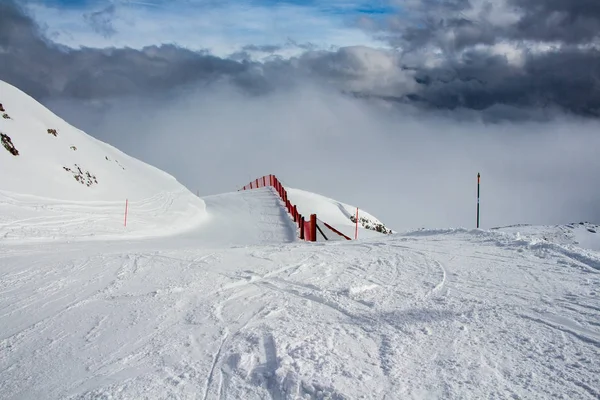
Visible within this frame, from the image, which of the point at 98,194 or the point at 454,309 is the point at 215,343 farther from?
the point at 98,194

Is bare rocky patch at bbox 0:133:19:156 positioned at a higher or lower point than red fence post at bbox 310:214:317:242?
higher

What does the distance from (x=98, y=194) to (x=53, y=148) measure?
3.88 metres

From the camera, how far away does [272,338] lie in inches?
247

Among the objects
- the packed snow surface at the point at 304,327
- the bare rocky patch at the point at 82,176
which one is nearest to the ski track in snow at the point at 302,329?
the packed snow surface at the point at 304,327

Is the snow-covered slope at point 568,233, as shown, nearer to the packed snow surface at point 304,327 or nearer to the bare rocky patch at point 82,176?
the packed snow surface at point 304,327

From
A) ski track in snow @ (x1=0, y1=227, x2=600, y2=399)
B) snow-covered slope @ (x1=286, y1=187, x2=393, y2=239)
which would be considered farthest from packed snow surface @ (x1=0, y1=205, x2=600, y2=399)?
snow-covered slope @ (x1=286, y1=187, x2=393, y2=239)

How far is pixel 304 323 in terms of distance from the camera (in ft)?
22.5

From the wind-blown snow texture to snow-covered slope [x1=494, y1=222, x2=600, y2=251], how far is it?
4.38 meters

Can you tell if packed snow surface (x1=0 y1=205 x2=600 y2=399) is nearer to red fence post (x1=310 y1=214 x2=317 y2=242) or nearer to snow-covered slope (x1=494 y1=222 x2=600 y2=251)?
snow-covered slope (x1=494 y1=222 x2=600 y2=251)

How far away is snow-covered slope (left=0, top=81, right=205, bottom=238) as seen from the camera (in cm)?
1886

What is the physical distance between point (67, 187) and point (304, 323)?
64.9 feet

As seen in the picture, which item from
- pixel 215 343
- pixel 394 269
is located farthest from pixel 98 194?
pixel 215 343

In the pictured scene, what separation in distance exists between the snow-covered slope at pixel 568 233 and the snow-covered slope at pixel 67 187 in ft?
46.8

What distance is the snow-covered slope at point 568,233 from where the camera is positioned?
16.6 meters
